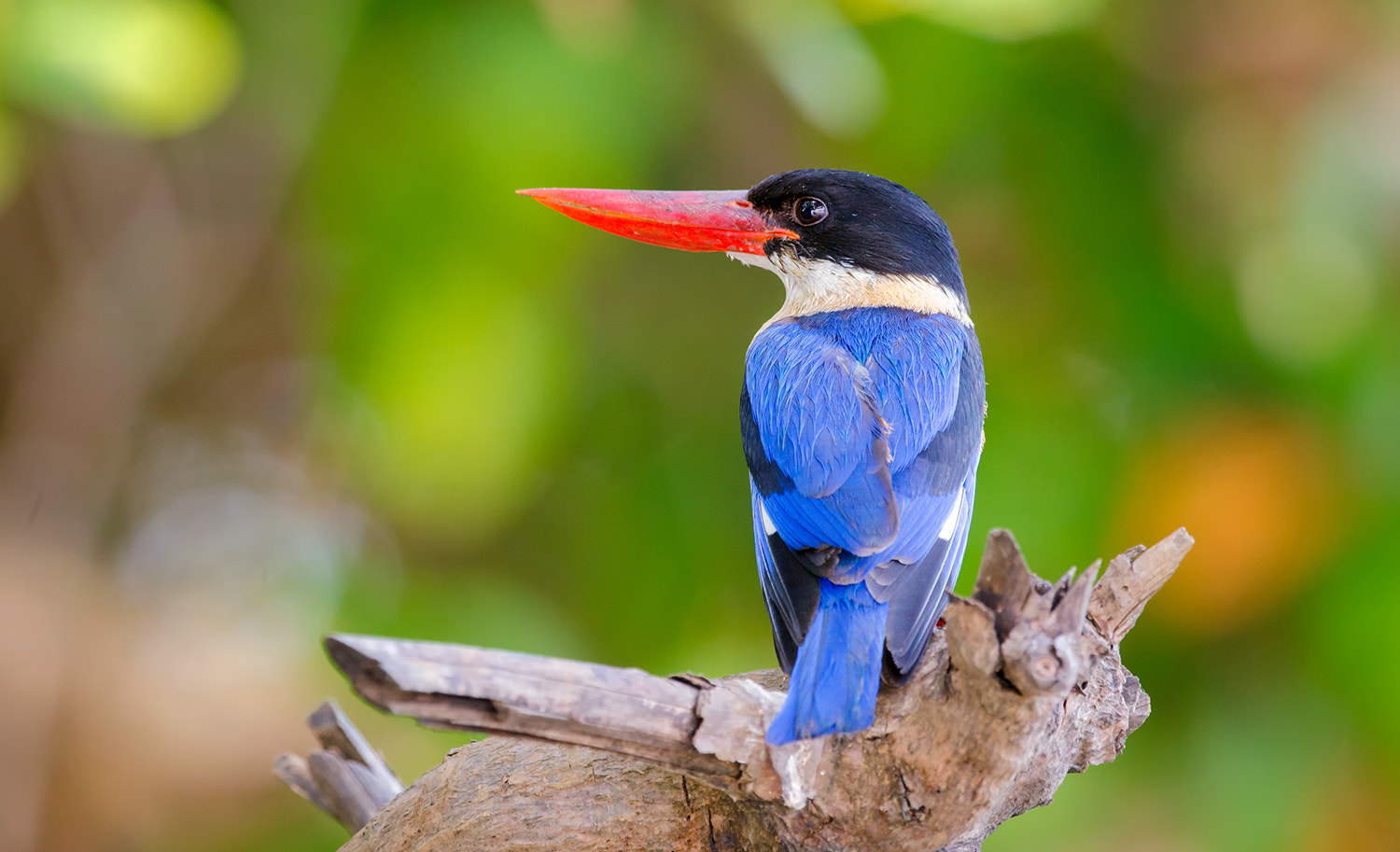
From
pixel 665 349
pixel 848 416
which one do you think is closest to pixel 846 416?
pixel 848 416

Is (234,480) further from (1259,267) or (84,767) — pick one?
(1259,267)

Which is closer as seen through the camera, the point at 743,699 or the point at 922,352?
the point at 743,699

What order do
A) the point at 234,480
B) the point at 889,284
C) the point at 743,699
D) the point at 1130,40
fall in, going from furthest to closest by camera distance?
1. the point at 234,480
2. the point at 1130,40
3. the point at 889,284
4. the point at 743,699

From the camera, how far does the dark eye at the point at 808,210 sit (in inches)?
106

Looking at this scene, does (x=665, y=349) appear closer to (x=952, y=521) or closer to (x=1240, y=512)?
(x=1240, y=512)

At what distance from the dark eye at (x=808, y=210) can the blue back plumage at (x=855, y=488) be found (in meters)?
0.24

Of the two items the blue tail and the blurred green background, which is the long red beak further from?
the blurred green background

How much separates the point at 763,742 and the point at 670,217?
1389mm

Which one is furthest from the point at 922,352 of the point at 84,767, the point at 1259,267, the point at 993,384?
the point at 84,767

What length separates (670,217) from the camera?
272cm

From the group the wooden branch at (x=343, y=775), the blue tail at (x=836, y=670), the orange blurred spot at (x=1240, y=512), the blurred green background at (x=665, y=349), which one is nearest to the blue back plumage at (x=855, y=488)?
the blue tail at (x=836, y=670)

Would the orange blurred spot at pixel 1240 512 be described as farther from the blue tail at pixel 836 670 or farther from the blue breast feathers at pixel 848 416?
the blue tail at pixel 836 670

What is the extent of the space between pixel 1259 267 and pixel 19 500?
4295mm

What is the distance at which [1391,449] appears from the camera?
160 inches
